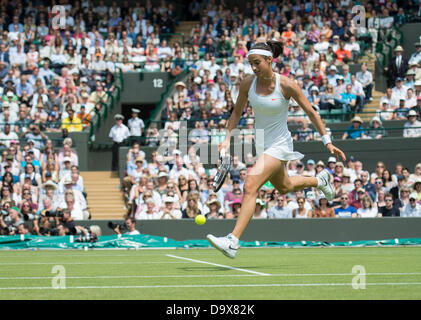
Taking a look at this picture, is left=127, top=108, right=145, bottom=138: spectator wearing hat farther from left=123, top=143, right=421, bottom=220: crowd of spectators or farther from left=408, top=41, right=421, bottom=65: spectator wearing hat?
left=408, top=41, right=421, bottom=65: spectator wearing hat

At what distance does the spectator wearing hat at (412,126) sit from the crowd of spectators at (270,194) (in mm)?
904

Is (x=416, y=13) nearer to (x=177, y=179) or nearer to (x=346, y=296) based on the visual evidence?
(x=177, y=179)

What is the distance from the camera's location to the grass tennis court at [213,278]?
6719 millimetres

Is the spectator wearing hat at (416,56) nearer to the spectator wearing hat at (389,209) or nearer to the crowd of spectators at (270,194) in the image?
the crowd of spectators at (270,194)

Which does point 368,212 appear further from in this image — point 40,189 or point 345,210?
point 40,189

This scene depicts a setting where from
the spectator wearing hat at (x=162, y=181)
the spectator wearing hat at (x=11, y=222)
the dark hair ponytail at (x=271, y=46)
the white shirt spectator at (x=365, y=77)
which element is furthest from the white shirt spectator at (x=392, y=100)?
the dark hair ponytail at (x=271, y=46)

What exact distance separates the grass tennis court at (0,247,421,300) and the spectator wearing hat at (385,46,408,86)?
12.5 metres

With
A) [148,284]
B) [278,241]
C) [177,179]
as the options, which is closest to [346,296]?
[148,284]

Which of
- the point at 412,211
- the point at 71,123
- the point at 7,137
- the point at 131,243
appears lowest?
the point at 131,243

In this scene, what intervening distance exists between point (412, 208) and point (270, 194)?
326 cm

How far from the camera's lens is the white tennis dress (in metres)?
9.46

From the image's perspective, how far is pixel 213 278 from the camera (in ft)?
27.1

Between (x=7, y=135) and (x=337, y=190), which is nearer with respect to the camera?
(x=337, y=190)

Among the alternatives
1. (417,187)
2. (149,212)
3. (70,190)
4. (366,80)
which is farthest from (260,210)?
(366,80)
